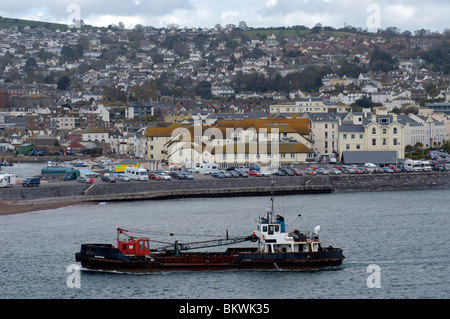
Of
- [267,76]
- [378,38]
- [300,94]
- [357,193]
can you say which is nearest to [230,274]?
[357,193]

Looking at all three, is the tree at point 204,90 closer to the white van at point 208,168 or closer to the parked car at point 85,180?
the white van at point 208,168

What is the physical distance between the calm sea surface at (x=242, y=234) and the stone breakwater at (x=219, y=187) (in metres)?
1.29

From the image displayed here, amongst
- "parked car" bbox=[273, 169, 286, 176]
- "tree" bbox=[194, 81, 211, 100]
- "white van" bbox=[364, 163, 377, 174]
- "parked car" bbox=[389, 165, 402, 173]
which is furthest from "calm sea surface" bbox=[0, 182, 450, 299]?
Answer: "tree" bbox=[194, 81, 211, 100]

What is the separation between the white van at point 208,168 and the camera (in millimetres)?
46266

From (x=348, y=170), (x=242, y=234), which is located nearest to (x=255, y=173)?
(x=348, y=170)

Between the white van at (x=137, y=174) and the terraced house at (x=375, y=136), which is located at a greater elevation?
the terraced house at (x=375, y=136)

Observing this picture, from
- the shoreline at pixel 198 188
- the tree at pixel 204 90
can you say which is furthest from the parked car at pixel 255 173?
the tree at pixel 204 90

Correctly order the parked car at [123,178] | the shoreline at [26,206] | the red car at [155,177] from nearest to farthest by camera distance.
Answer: the shoreline at [26,206] < the parked car at [123,178] < the red car at [155,177]

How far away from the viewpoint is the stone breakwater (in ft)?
129

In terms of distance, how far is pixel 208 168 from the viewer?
47125 millimetres

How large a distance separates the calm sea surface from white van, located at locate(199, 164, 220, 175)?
5.29m

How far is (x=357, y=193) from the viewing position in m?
43.3
